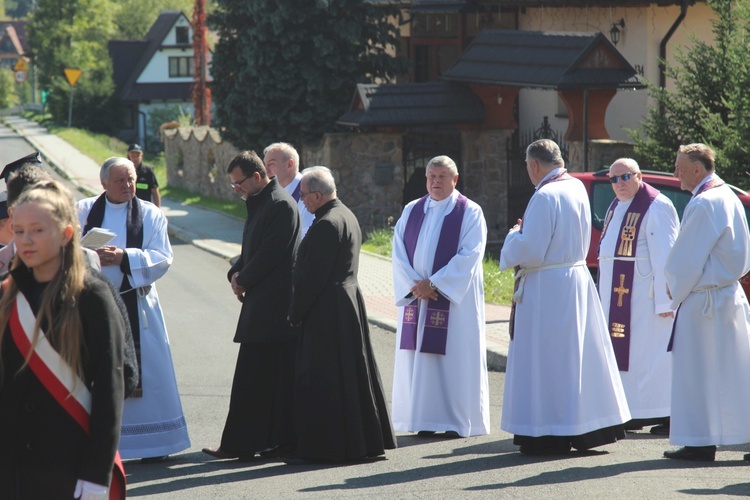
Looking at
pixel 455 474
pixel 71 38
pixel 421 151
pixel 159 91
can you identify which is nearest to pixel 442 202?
pixel 455 474

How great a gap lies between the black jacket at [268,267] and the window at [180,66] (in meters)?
68.8

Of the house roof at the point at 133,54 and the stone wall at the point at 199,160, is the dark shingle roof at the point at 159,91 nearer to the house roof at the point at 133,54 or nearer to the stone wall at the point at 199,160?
the house roof at the point at 133,54

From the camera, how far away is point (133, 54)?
7825 centimetres

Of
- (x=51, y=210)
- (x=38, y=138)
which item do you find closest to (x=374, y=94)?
(x=51, y=210)

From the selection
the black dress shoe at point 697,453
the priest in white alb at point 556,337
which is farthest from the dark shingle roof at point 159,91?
the black dress shoe at point 697,453

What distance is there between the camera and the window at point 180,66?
74.4 m

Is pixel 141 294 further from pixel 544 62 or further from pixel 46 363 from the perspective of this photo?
pixel 544 62

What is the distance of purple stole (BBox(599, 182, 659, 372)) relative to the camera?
342 inches

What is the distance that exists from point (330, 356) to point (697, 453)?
243cm

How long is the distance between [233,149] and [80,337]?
2411 centimetres

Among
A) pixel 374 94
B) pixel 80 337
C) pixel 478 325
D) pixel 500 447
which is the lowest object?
pixel 500 447

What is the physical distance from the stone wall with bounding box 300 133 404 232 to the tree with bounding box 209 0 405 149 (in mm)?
1730

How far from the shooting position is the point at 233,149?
27906 millimetres

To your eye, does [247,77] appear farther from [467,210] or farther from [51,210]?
[51,210]
